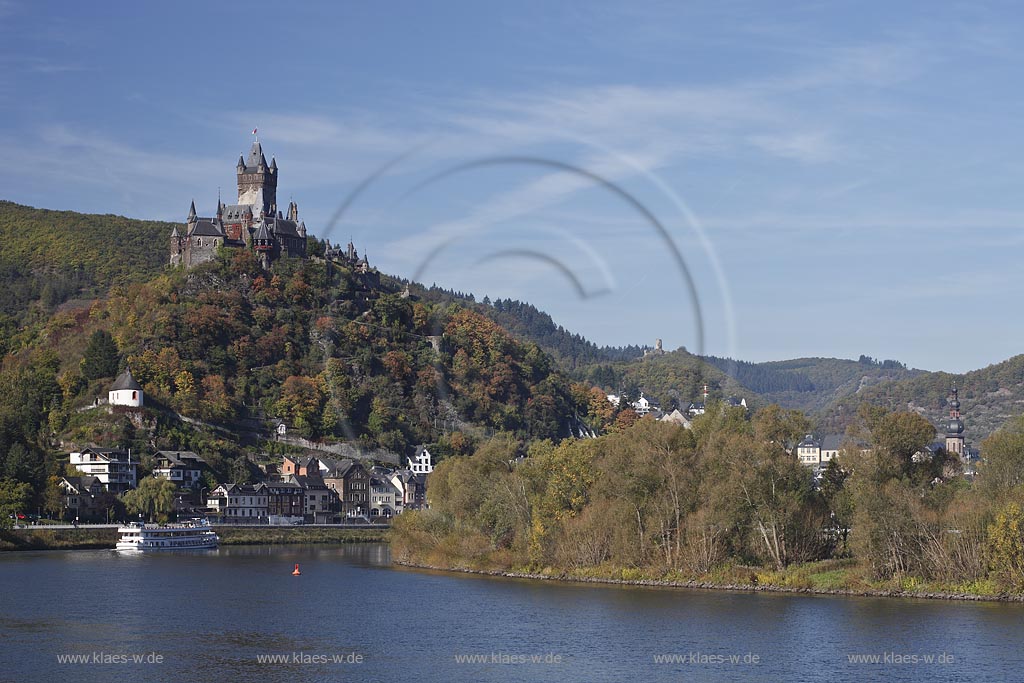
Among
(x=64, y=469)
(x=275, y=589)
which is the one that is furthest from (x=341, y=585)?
(x=64, y=469)

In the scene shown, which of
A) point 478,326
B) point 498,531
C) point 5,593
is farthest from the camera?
point 478,326

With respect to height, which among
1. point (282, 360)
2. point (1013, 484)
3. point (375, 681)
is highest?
point (282, 360)

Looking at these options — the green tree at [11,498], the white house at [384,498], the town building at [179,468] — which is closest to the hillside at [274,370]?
the town building at [179,468]

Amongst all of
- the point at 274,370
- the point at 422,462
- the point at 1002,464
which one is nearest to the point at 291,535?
the point at 422,462

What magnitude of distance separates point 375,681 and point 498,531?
1291 inches

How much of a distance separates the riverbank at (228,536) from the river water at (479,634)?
87.9 ft

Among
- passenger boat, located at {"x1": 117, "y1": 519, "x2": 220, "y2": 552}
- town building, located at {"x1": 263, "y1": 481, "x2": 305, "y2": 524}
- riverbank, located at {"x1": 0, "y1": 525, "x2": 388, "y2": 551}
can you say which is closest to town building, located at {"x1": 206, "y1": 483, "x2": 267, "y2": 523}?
town building, located at {"x1": 263, "y1": 481, "x2": 305, "y2": 524}

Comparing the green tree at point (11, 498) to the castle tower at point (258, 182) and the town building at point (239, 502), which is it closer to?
the town building at point (239, 502)

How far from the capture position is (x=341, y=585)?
228ft

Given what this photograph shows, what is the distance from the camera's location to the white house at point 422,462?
14438 cm

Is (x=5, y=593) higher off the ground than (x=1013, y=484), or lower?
lower

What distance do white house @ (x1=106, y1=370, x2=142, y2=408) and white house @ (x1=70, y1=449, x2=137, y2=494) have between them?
37.3 ft

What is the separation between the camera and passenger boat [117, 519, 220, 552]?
319 ft

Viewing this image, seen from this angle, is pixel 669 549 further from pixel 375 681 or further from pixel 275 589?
pixel 375 681
